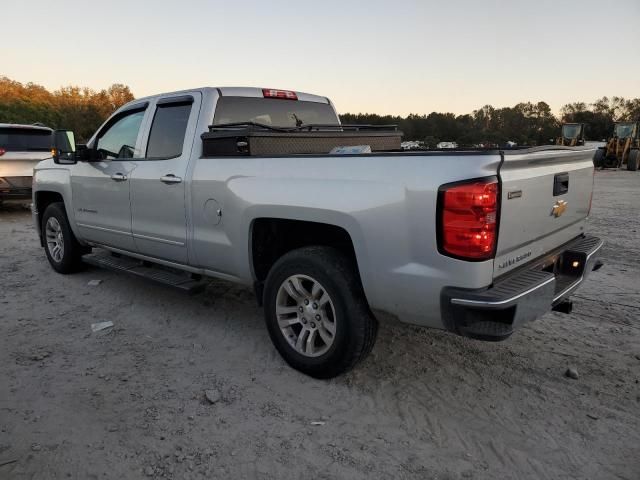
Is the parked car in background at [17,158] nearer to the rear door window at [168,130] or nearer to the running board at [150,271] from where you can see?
the running board at [150,271]

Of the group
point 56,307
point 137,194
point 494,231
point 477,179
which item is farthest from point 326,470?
point 56,307

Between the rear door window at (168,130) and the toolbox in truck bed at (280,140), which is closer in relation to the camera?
the toolbox in truck bed at (280,140)

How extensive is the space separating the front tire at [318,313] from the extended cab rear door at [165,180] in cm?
111

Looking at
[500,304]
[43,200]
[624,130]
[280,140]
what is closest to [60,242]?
[43,200]

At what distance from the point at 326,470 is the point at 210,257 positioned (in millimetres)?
1938

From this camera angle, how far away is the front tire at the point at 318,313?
9.55 feet

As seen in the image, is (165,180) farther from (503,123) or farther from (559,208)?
(503,123)

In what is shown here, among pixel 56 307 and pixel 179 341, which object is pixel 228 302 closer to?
pixel 179 341

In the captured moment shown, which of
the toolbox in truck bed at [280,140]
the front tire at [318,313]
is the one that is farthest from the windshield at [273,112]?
the front tire at [318,313]

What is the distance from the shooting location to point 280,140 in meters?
3.76

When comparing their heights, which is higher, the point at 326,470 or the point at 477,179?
the point at 477,179

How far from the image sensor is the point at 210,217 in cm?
365

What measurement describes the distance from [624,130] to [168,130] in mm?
29209

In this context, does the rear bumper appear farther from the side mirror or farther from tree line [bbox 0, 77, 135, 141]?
tree line [bbox 0, 77, 135, 141]
